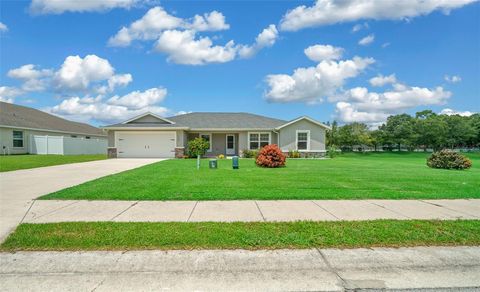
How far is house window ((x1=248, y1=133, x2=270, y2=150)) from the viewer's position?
79.3ft

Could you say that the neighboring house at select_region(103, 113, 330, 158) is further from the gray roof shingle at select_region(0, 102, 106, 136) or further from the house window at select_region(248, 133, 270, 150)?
the gray roof shingle at select_region(0, 102, 106, 136)

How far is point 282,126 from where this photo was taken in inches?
893

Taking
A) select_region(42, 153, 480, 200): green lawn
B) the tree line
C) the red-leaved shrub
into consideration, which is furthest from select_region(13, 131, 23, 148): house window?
the tree line

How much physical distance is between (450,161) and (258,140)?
45.7 ft

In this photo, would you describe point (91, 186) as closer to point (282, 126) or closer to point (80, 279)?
point (80, 279)

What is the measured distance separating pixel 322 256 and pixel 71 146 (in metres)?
30.2

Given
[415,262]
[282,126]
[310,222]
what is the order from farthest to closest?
[282,126] < [310,222] < [415,262]

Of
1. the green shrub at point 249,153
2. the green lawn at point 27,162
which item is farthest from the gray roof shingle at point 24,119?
the green shrub at point 249,153

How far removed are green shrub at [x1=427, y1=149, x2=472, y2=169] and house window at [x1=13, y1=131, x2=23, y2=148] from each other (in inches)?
1348

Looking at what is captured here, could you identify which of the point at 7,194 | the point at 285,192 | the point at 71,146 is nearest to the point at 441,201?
the point at 285,192

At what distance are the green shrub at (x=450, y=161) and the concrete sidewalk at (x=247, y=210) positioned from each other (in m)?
10.2

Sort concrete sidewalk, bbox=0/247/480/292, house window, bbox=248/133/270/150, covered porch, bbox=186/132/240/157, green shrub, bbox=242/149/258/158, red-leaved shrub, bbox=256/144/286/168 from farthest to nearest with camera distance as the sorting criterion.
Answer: covered porch, bbox=186/132/240/157, house window, bbox=248/133/270/150, green shrub, bbox=242/149/258/158, red-leaved shrub, bbox=256/144/286/168, concrete sidewalk, bbox=0/247/480/292

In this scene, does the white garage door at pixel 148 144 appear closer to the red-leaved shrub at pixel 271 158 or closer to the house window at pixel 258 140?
the house window at pixel 258 140

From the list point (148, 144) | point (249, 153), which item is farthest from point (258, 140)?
point (148, 144)
